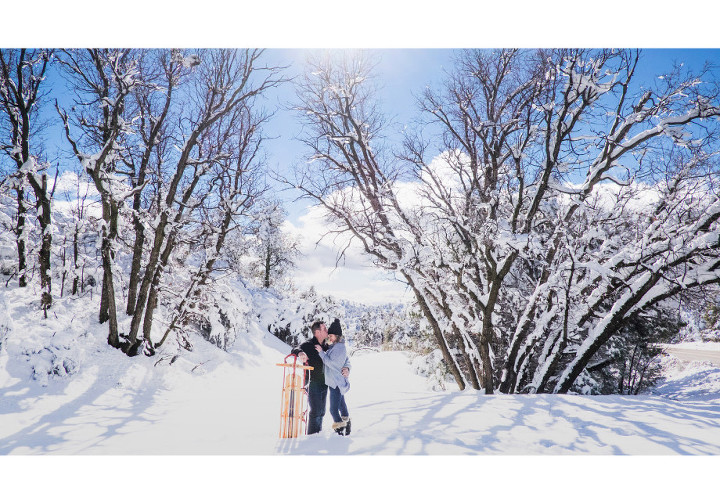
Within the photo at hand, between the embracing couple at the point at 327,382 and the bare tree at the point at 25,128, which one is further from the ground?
the bare tree at the point at 25,128

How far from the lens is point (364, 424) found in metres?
3.70

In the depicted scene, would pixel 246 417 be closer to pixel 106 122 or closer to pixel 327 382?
pixel 327 382

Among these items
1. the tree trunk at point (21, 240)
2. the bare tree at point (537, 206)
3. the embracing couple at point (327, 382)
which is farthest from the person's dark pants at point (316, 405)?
the tree trunk at point (21, 240)

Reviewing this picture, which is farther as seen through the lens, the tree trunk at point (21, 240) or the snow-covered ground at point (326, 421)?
the tree trunk at point (21, 240)

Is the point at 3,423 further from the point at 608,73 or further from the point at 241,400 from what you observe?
the point at 608,73

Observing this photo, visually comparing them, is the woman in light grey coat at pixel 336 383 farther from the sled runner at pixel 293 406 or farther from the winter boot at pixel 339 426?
the sled runner at pixel 293 406

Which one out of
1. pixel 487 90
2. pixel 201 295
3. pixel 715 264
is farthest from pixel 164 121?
pixel 715 264

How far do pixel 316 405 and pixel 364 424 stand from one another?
642 mm

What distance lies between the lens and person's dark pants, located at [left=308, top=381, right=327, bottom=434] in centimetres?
343

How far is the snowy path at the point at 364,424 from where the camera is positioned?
3.07 meters

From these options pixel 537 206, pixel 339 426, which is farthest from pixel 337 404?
pixel 537 206

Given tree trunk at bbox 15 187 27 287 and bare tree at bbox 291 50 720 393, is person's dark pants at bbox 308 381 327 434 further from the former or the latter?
tree trunk at bbox 15 187 27 287

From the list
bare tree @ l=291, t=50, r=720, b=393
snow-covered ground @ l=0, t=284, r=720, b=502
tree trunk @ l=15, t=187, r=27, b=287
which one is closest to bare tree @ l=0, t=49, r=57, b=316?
tree trunk @ l=15, t=187, r=27, b=287

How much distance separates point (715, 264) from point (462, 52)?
15.6 ft
